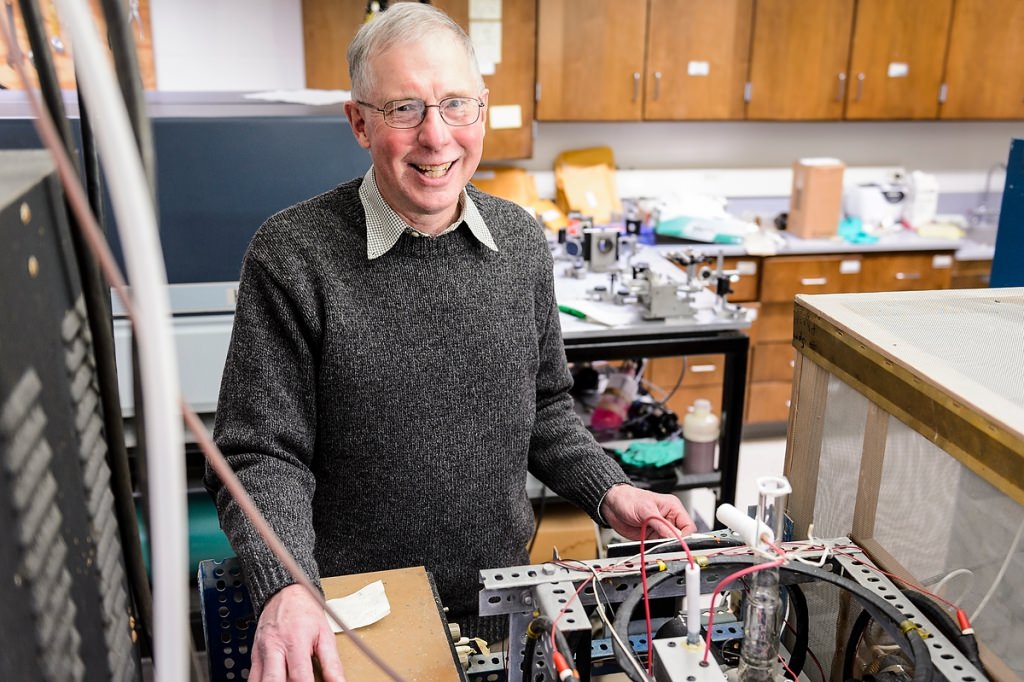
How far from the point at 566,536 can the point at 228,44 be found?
103 inches

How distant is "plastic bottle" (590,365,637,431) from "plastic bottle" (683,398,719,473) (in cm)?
20

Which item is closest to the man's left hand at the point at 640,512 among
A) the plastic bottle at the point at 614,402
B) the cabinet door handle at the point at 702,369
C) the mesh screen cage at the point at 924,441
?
the mesh screen cage at the point at 924,441

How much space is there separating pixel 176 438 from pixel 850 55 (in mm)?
4303

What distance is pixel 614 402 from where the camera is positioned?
2.76 metres

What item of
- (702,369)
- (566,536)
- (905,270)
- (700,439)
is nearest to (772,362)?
(702,369)

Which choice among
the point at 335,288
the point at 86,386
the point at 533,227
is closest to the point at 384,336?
the point at 335,288

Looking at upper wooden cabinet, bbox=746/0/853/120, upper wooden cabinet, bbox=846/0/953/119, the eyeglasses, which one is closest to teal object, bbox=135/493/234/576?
the eyeglasses

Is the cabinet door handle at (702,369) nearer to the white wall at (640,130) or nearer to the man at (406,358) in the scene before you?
the white wall at (640,130)

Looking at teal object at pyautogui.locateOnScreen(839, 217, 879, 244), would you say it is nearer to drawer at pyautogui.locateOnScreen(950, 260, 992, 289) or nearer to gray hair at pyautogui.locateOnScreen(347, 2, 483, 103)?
drawer at pyautogui.locateOnScreen(950, 260, 992, 289)

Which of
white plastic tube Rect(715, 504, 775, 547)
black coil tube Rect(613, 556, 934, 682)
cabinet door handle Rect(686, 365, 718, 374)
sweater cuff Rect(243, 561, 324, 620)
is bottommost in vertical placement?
cabinet door handle Rect(686, 365, 718, 374)

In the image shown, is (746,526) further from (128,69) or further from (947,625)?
(128,69)

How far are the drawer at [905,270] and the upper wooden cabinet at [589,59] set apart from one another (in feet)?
4.12

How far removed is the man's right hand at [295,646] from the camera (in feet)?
2.70

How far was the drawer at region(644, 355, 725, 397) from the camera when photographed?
385 centimetres
